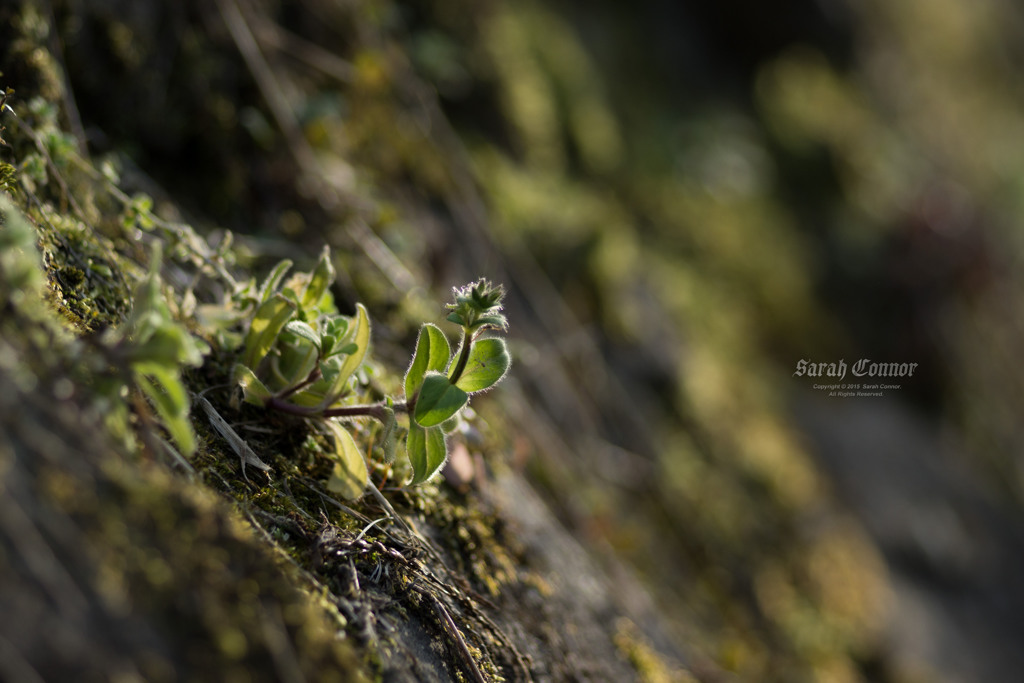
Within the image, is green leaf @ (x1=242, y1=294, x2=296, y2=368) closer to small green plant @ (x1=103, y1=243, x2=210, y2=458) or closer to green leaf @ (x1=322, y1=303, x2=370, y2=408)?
green leaf @ (x1=322, y1=303, x2=370, y2=408)

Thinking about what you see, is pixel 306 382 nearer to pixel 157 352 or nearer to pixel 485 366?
pixel 485 366

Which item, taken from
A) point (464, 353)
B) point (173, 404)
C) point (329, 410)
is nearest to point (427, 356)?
point (464, 353)

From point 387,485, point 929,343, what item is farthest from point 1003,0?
point 387,485

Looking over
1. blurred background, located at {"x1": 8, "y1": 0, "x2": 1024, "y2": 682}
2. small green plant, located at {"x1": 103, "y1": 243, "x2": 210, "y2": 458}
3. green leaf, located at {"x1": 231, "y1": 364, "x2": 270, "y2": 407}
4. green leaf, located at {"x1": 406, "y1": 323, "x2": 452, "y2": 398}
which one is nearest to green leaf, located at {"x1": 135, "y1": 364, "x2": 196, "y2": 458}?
small green plant, located at {"x1": 103, "y1": 243, "x2": 210, "y2": 458}

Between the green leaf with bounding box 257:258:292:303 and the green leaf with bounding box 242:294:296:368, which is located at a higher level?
the green leaf with bounding box 257:258:292:303

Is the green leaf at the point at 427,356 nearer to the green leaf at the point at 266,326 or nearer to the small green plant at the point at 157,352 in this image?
the green leaf at the point at 266,326
